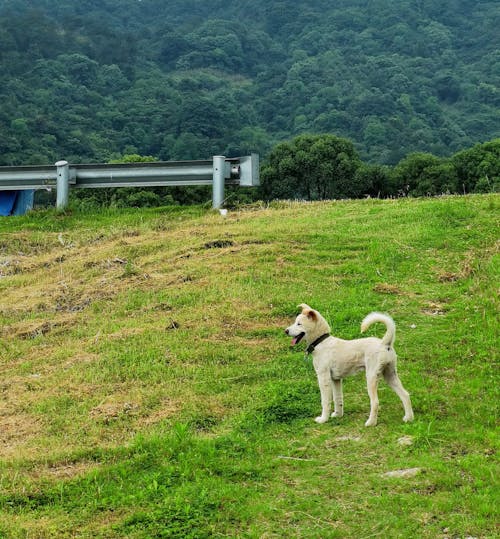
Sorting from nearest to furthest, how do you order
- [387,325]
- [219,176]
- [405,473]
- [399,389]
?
[405,473]
[387,325]
[399,389]
[219,176]

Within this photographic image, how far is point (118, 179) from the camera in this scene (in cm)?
1630

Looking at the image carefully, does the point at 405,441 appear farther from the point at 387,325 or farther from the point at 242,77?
the point at 242,77

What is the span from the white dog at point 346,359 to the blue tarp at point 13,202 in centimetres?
1091

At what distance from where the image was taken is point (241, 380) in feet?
28.4

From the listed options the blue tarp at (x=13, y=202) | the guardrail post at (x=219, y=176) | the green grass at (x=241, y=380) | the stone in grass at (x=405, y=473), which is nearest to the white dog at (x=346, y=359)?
the green grass at (x=241, y=380)

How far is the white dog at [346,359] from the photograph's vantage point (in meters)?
7.41

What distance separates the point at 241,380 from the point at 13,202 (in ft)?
33.5

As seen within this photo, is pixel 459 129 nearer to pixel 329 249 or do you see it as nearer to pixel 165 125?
pixel 165 125

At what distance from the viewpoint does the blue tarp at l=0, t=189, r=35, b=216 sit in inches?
683

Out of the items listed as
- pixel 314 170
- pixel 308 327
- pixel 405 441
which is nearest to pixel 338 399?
pixel 308 327

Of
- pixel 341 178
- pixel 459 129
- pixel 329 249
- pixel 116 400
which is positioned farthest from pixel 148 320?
pixel 459 129

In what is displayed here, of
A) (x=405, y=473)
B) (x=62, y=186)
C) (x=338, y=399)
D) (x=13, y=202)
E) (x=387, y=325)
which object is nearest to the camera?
(x=405, y=473)

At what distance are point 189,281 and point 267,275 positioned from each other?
1081mm

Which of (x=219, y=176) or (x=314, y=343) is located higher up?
(x=219, y=176)
